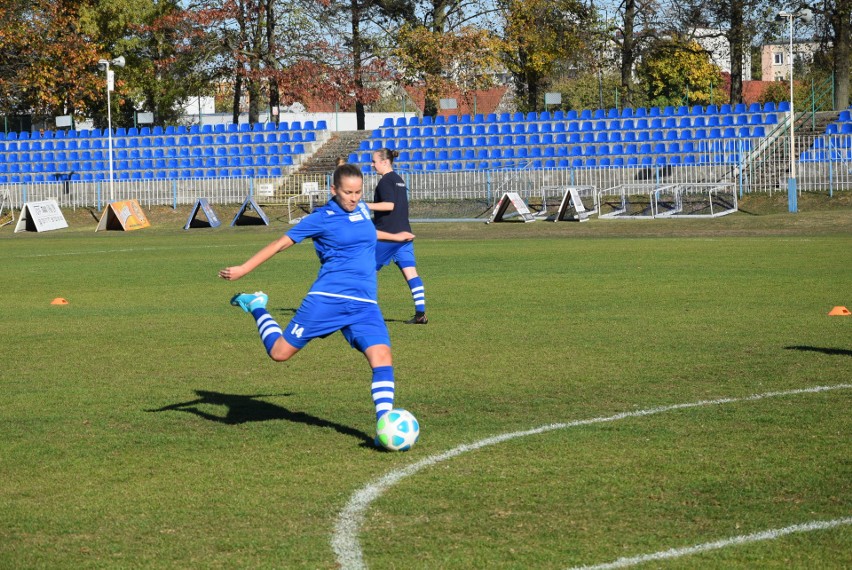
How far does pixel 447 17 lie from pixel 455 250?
28095 mm

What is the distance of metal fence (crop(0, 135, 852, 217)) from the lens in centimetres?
3688

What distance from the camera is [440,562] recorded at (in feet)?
16.1

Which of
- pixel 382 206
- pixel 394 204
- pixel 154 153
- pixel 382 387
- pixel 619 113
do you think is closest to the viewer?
pixel 382 387

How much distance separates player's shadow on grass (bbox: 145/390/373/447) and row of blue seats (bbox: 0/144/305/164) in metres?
39.4

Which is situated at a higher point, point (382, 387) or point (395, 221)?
point (395, 221)

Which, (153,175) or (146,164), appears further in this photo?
(146,164)

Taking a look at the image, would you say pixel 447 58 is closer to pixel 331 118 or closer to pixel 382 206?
pixel 331 118

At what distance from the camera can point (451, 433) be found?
295 inches

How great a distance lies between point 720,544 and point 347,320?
2.90 metres

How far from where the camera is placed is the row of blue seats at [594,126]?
3988cm

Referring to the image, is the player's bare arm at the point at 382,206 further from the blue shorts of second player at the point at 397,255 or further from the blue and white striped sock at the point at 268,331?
the blue and white striped sock at the point at 268,331

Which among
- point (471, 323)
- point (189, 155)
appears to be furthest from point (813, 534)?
point (189, 155)

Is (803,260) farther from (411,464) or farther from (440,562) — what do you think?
(440,562)

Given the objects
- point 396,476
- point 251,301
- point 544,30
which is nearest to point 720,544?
point 396,476
